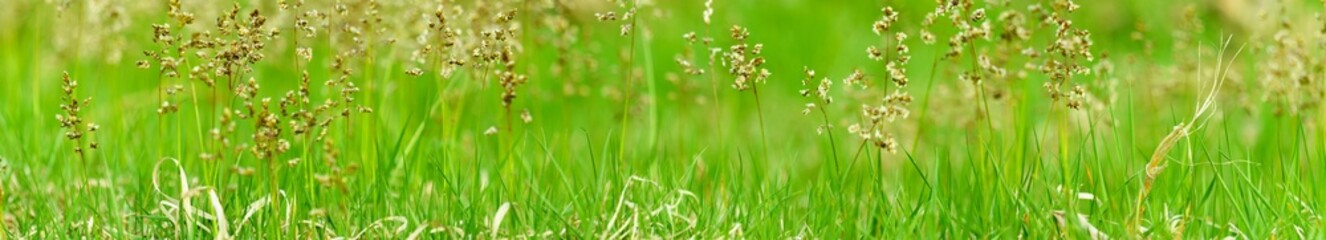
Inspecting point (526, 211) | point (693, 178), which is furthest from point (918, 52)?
point (526, 211)

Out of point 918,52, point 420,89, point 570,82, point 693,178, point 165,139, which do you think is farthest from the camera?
point 918,52

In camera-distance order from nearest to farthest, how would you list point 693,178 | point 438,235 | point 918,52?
point 438,235 < point 693,178 < point 918,52

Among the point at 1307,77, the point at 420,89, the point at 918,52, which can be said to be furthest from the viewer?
the point at 918,52

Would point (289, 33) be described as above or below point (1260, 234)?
above

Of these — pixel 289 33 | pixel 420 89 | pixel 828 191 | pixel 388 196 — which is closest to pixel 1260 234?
pixel 828 191

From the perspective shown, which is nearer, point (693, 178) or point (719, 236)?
point (719, 236)

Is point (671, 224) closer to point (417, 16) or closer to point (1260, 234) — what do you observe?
point (1260, 234)

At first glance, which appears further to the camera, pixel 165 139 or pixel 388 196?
pixel 165 139

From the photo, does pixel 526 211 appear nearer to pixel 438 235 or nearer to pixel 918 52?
pixel 438 235

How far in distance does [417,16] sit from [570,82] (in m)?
0.69

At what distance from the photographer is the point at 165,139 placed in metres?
4.39

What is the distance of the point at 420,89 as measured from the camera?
653cm

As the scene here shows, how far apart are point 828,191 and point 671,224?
0.30m

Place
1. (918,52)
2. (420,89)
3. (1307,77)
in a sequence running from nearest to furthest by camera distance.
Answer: (1307,77) → (420,89) → (918,52)
